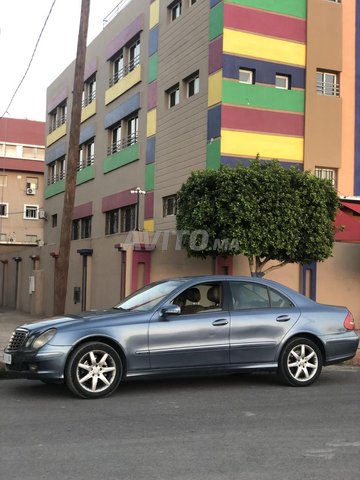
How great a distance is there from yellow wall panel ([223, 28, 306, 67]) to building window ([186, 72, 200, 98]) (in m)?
2.05

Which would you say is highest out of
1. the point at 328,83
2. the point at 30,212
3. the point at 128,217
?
the point at 328,83

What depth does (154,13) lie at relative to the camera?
75.2ft

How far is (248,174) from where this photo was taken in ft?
47.2

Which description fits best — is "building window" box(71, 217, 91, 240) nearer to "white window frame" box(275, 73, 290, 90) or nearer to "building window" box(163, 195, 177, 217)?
"building window" box(163, 195, 177, 217)

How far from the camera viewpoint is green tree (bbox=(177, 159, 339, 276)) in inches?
559

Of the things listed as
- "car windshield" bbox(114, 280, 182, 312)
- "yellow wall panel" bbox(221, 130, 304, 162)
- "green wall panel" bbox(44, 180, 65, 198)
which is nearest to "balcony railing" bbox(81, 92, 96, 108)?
"green wall panel" bbox(44, 180, 65, 198)

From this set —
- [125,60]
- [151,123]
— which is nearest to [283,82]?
[151,123]

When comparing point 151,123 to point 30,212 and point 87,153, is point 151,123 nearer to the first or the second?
point 87,153

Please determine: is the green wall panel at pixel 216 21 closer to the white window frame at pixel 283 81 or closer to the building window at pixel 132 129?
the white window frame at pixel 283 81

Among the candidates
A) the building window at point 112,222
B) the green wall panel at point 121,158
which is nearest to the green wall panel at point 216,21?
the green wall panel at point 121,158

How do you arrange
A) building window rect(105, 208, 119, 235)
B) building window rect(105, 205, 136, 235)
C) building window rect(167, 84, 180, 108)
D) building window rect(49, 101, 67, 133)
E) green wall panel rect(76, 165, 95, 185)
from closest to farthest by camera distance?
building window rect(167, 84, 180, 108) < building window rect(105, 205, 136, 235) < building window rect(105, 208, 119, 235) < green wall panel rect(76, 165, 95, 185) < building window rect(49, 101, 67, 133)

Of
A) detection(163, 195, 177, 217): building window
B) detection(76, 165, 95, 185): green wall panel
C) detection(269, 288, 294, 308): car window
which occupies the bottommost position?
detection(269, 288, 294, 308): car window

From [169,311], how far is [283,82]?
13715 mm

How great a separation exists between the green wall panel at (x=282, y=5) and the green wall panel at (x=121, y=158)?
733cm
